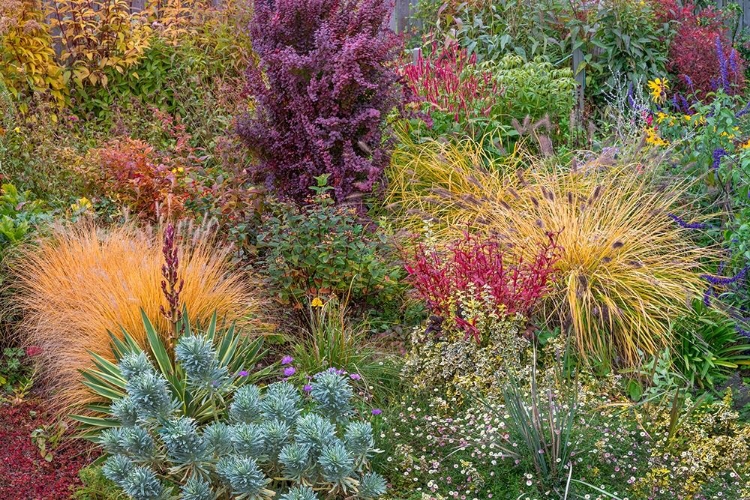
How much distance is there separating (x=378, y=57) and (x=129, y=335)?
285 centimetres

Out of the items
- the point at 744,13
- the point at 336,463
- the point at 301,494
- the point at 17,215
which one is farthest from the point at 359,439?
the point at 744,13

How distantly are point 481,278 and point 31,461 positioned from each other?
2.63 m

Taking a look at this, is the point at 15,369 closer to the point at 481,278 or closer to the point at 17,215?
the point at 17,215

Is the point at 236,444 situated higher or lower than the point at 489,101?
lower

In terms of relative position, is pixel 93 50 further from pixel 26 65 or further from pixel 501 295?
pixel 501 295

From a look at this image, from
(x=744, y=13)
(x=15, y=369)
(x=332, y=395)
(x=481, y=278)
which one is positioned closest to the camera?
(x=332, y=395)

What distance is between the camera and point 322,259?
18.2 feet

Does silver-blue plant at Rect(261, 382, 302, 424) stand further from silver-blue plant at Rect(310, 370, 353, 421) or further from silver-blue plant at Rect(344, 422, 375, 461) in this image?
silver-blue plant at Rect(344, 422, 375, 461)

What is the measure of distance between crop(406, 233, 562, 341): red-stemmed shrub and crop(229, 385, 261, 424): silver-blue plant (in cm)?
160

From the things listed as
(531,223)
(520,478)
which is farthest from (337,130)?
(520,478)

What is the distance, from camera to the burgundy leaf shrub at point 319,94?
6.23 meters

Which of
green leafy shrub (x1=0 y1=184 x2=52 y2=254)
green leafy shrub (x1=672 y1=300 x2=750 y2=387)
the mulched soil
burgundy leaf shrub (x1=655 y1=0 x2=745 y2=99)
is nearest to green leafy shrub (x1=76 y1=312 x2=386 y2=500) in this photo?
the mulched soil

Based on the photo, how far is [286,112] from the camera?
648 centimetres

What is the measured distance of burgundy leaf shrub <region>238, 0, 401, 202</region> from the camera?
20.4 feet
